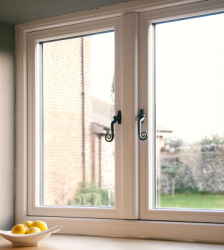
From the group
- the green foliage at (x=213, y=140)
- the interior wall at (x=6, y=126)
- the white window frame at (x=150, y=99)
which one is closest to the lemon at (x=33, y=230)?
the interior wall at (x=6, y=126)

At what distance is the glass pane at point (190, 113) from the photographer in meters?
1.99

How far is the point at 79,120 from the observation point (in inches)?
91.7

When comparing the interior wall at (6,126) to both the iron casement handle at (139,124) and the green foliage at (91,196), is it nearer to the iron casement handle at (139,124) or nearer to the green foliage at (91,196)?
the green foliage at (91,196)

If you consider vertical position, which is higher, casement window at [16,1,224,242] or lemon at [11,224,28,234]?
casement window at [16,1,224,242]

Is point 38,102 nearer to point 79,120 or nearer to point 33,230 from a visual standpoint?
point 79,120

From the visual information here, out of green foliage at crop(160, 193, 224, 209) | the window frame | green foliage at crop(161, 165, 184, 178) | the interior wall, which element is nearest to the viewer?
green foliage at crop(160, 193, 224, 209)

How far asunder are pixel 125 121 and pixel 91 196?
0.53 m

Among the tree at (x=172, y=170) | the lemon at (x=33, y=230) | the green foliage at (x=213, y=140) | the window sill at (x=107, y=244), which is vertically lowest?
the window sill at (x=107, y=244)

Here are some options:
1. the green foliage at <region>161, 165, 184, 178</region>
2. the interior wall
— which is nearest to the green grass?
the green foliage at <region>161, 165, 184, 178</region>

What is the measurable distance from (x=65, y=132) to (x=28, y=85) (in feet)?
1.36

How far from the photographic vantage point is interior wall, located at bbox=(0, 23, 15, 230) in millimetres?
2316

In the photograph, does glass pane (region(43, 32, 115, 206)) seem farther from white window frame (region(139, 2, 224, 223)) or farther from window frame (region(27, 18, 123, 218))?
white window frame (region(139, 2, 224, 223))

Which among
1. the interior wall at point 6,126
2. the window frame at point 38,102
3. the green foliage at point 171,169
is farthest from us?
the interior wall at point 6,126

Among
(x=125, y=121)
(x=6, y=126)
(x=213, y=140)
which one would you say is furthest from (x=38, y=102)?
(x=213, y=140)
